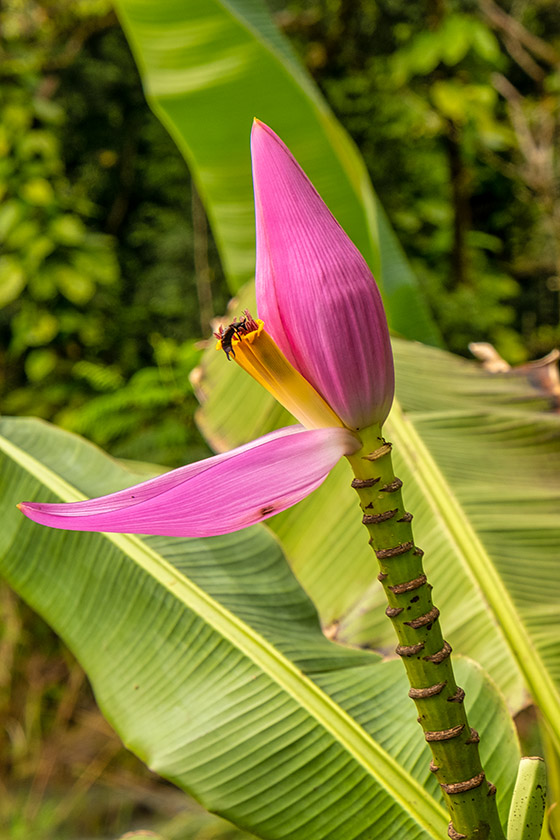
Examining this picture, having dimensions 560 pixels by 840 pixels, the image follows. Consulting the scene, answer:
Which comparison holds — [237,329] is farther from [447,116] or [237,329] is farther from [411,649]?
[447,116]

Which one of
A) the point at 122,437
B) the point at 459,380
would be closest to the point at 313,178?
the point at 459,380

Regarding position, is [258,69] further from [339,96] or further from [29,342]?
[339,96]

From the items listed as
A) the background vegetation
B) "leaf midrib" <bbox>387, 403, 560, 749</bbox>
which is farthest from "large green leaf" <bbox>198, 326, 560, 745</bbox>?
the background vegetation

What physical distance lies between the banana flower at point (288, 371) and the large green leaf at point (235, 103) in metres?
0.78

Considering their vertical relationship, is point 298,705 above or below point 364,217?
below

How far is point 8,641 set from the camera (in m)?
1.98

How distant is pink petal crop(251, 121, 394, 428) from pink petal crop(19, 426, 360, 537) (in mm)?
27

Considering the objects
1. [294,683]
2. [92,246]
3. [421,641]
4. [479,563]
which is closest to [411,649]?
[421,641]

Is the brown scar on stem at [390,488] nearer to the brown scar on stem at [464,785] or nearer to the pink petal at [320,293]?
the pink petal at [320,293]

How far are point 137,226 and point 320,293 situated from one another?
106 inches

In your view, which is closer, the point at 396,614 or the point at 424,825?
the point at 396,614

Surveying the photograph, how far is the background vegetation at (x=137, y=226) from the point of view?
→ 190cm

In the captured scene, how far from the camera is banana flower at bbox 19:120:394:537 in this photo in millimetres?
262

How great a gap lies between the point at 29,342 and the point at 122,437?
1.52 feet
